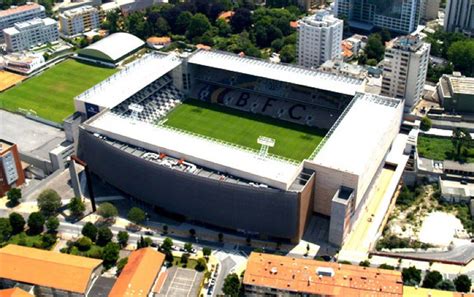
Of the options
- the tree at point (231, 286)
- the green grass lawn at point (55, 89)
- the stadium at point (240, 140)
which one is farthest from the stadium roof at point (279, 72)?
the tree at point (231, 286)

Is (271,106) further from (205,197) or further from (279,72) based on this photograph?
(205,197)

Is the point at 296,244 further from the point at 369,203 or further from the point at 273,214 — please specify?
the point at 369,203

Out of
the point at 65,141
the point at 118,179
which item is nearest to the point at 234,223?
the point at 118,179

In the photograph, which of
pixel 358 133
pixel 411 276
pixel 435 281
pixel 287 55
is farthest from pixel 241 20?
pixel 435 281

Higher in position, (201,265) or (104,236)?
(104,236)

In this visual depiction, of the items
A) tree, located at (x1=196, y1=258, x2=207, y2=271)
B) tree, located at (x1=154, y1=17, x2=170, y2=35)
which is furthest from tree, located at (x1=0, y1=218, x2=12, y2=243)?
tree, located at (x1=154, y1=17, x2=170, y2=35)

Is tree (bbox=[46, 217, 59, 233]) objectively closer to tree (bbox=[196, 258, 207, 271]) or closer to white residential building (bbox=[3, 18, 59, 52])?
tree (bbox=[196, 258, 207, 271])
